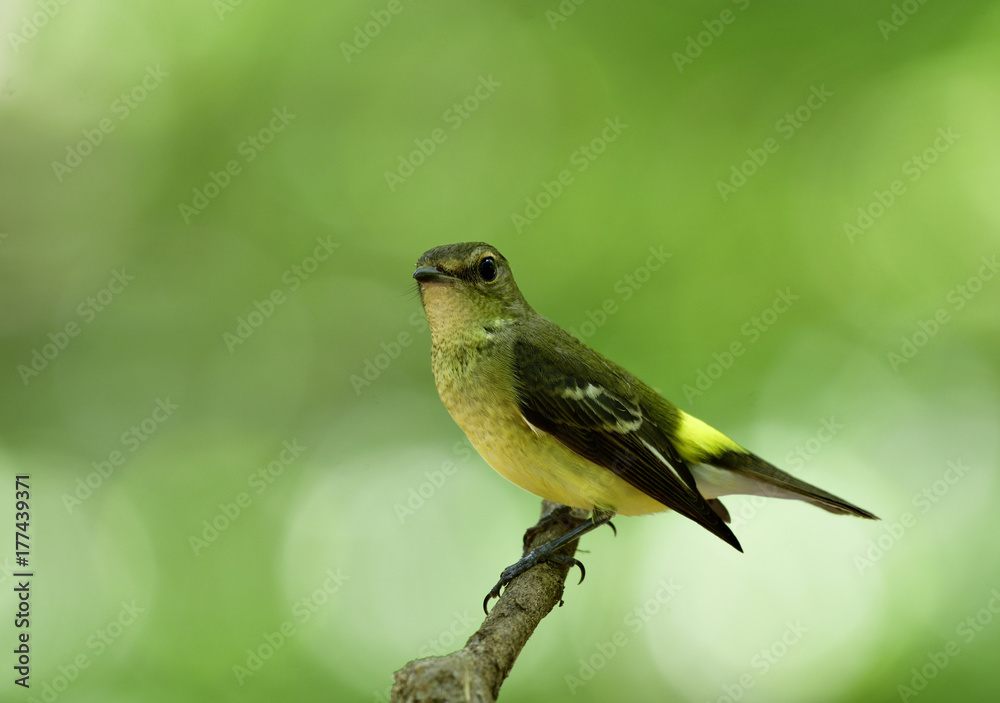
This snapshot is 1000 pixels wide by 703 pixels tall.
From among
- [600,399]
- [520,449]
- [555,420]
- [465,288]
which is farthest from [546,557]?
[465,288]

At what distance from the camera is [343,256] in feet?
22.6

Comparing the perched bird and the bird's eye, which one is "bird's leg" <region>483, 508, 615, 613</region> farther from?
the bird's eye

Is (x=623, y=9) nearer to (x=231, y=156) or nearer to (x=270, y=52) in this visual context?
(x=270, y=52)

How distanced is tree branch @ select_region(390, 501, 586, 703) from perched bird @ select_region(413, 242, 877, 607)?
0.75 ft

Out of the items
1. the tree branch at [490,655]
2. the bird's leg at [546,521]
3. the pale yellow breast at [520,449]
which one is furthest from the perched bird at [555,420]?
the bird's leg at [546,521]

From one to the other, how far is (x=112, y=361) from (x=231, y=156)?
6.55 ft

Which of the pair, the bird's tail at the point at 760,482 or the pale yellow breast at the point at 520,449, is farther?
the bird's tail at the point at 760,482

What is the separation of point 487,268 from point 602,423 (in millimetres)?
974

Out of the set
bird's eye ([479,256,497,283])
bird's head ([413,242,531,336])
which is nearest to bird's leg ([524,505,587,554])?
bird's head ([413,242,531,336])

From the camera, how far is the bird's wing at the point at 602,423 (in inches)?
148

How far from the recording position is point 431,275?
3775mm

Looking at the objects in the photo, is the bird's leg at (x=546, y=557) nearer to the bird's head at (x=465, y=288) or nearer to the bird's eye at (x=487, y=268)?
the bird's head at (x=465, y=288)

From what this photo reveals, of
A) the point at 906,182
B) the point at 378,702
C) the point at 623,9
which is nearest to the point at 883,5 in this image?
the point at 906,182

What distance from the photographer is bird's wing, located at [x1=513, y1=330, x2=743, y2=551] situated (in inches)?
148
